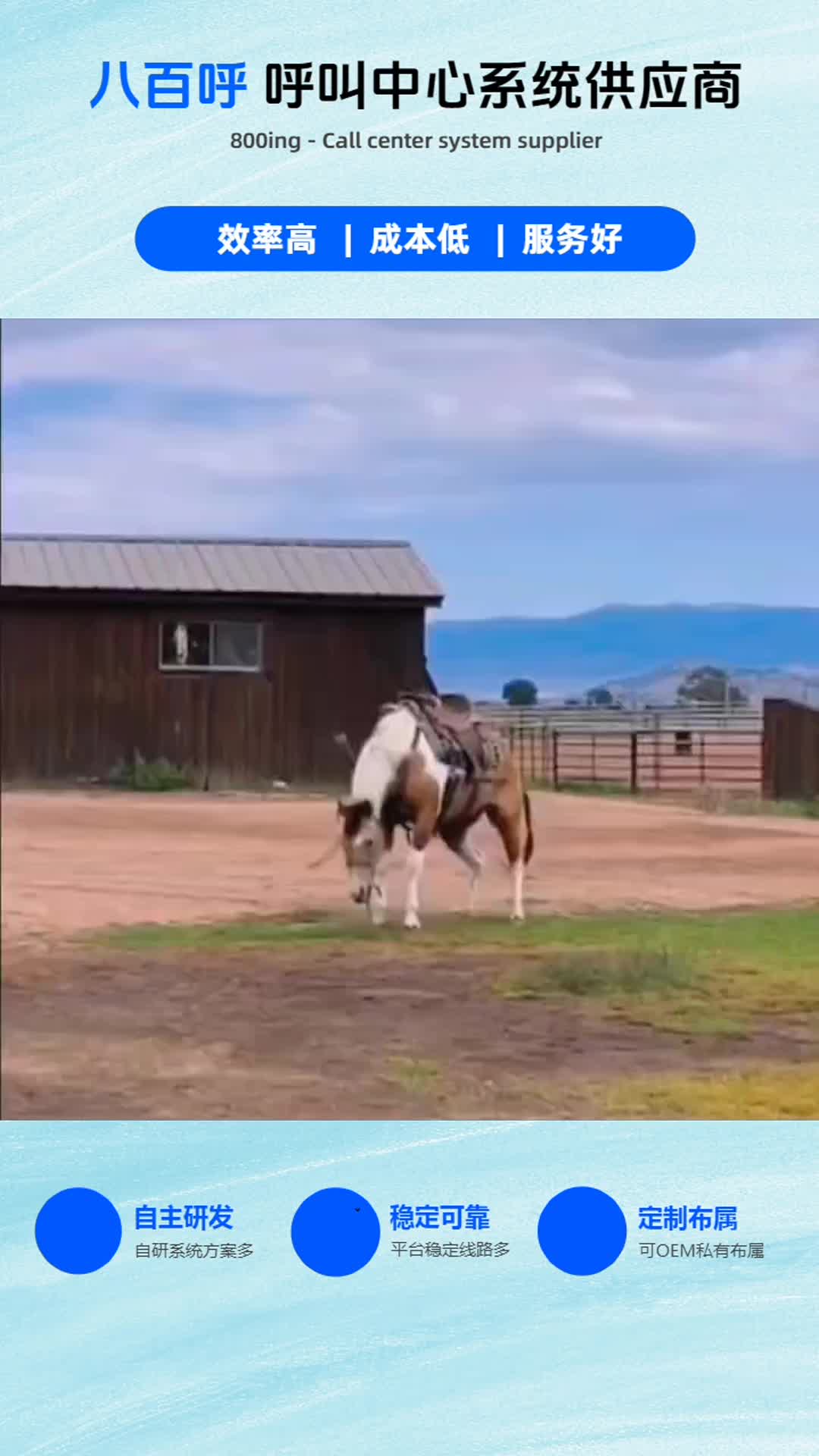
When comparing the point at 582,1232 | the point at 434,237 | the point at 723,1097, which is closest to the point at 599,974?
the point at 723,1097

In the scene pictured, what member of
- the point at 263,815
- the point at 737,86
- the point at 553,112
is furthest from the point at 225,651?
the point at 737,86

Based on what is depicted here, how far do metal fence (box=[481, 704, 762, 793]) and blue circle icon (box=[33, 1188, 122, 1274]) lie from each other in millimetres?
698

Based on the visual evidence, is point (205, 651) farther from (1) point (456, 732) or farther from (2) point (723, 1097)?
(2) point (723, 1097)

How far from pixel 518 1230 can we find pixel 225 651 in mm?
772

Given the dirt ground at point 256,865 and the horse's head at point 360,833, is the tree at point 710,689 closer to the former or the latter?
the dirt ground at point 256,865

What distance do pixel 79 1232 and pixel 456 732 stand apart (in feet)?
2.34

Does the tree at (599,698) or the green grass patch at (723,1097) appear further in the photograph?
the tree at (599,698)

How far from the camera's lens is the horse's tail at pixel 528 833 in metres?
2.13

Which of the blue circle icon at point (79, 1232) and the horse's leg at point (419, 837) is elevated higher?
the horse's leg at point (419, 837)

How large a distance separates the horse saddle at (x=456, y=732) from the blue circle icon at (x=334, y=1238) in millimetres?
565

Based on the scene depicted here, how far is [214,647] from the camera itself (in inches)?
84.9

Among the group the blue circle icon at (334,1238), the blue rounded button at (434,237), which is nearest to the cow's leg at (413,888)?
the blue circle icon at (334,1238)

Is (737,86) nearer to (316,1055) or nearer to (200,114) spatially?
(200,114)

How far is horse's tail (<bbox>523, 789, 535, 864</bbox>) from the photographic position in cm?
213
